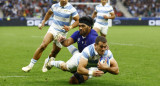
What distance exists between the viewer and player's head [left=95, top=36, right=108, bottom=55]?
25.1ft

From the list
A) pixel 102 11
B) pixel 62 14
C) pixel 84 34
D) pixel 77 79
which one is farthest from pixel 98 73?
pixel 102 11

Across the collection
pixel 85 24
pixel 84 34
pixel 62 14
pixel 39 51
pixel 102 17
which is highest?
pixel 85 24

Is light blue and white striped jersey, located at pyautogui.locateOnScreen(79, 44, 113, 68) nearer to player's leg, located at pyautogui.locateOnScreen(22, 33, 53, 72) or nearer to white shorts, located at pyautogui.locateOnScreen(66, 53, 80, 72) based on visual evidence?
white shorts, located at pyautogui.locateOnScreen(66, 53, 80, 72)

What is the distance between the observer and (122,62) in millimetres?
12734

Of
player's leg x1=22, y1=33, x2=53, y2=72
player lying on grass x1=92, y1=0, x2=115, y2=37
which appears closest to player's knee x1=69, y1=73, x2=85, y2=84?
player's leg x1=22, y1=33, x2=53, y2=72

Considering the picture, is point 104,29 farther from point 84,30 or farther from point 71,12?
point 84,30

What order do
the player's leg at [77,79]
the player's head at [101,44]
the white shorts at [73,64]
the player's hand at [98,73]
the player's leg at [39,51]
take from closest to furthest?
1. the player's hand at [98,73]
2. the player's head at [101,44]
3. the white shorts at [73,64]
4. the player's leg at [77,79]
5. the player's leg at [39,51]

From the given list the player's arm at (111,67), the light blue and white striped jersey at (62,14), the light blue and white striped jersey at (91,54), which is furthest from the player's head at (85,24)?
the light blue and white striped jersey at (62,14)

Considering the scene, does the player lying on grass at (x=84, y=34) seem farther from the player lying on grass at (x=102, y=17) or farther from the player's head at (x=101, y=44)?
the player lying on grass at (x=102, y=17)

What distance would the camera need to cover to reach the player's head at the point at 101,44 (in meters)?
7.64

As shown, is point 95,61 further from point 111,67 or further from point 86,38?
point 86,38

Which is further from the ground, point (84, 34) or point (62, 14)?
point (84, 34)

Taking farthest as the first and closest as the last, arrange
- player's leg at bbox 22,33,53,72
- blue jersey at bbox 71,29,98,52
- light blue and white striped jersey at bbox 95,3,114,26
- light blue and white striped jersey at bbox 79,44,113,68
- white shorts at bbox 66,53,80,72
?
light blue and white striped jersey at bbox 95,3,114,26, player's leg at bbox 22,33,53,72, blue jersey at bbox 71,29,98,52, white shorts at bbox 66,53,80,72, light blue and white striped jersey at bbox 79,44,113,68

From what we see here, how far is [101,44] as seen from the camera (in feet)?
25.1
